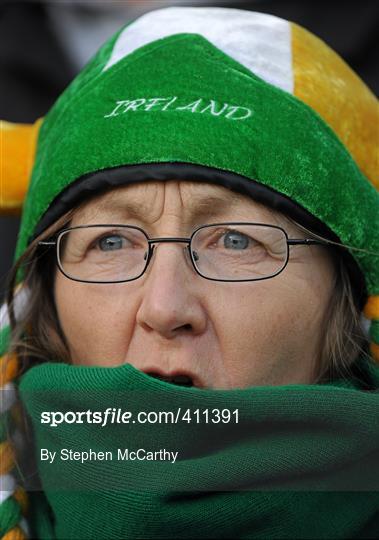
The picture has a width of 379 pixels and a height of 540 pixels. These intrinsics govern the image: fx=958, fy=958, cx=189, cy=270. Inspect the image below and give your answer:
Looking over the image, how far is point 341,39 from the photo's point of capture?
3453 millimetres

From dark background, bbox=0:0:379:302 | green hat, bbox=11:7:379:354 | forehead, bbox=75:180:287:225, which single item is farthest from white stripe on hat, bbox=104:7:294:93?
dark background, bbox=0:0:379:302

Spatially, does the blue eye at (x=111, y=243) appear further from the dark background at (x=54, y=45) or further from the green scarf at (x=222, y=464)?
the dark background at (x=54, y=45)

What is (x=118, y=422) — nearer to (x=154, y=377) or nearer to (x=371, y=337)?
(x=154, y=377)

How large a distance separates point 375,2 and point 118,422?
215 centimetres

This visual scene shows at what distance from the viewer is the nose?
6.45ft

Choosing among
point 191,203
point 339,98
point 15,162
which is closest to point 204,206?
point 191,203

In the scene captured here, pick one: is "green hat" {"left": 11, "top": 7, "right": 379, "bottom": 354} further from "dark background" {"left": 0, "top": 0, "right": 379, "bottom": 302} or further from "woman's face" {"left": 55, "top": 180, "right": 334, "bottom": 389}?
"dark background" {"left": 0, "top": 0, "right": 379, "bottom": 302}

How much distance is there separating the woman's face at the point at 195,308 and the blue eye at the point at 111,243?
0.05 m

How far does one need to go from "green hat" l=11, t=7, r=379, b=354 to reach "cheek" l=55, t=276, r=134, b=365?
0.20m

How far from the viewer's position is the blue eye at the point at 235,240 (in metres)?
2.13

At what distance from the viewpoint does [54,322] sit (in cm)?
237

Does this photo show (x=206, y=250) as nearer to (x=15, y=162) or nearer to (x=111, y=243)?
(x=111, y=243)

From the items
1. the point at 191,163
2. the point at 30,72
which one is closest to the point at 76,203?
the point at 191,163

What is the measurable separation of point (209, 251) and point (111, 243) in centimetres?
24
